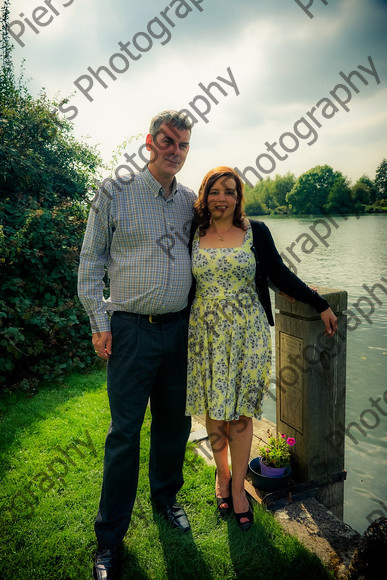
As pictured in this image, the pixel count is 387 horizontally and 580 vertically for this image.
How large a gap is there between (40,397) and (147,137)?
10.2ft

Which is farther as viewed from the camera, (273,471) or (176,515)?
(273,471)

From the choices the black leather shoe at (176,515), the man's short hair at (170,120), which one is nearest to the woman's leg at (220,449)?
the black leather shoe at (176,515)

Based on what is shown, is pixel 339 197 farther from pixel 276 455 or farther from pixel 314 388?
pixel 276 455

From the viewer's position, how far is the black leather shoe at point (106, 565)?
69.6 inches

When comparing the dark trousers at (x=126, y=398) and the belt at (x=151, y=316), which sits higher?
the belt at (x=151, y=316)

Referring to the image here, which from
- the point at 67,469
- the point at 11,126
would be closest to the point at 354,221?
the point at 11,126

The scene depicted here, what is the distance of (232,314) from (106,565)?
4.62 feet

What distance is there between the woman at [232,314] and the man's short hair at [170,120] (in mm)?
314

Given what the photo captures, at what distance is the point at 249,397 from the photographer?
2096 mm

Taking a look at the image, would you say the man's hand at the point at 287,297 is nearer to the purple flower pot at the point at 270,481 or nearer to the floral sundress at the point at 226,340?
the floral sundress at the point at 226,340

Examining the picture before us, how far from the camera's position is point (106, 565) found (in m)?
1.80

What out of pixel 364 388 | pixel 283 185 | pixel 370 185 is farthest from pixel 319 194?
pixel 364 388

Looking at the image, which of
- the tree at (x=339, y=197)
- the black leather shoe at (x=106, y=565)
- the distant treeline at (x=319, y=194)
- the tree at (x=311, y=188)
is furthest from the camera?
the tree at (x=311, y=188)

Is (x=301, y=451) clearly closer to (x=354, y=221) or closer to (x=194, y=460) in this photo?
(x=194, y=460)
